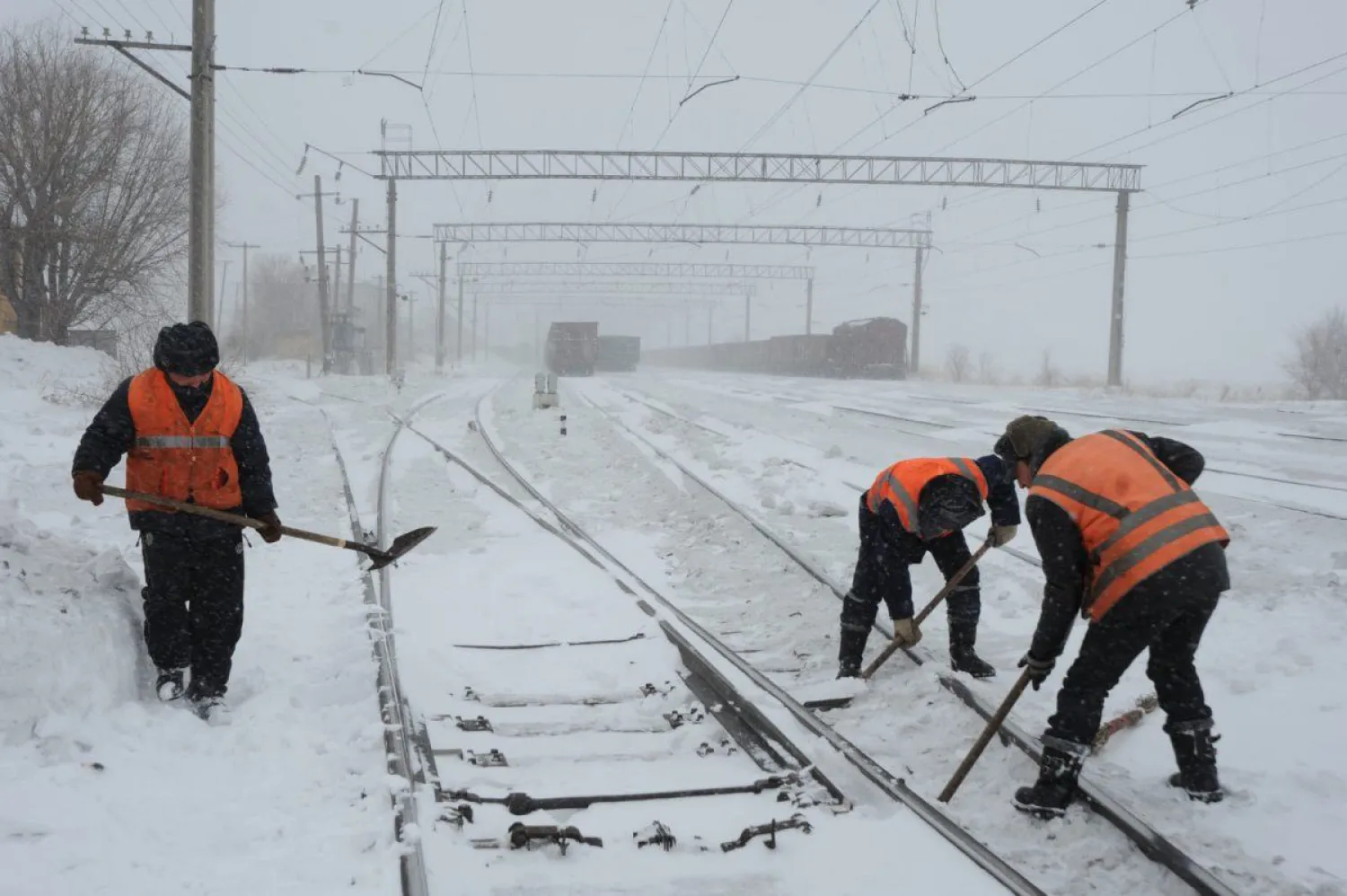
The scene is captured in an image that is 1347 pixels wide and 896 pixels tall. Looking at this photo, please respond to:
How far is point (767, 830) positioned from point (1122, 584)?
5.29ft

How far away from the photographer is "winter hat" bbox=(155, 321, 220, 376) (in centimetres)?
405

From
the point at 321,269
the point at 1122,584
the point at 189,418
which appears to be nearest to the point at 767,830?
the point at 1122,584

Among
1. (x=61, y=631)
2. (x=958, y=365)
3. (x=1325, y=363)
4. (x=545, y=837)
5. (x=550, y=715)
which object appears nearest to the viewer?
(x=545, y=837)

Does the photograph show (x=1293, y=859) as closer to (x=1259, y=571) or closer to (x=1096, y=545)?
(x=1096, y=545)

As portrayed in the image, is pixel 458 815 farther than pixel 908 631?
No

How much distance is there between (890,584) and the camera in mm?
5109

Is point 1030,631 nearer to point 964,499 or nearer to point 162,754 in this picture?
point 964,499

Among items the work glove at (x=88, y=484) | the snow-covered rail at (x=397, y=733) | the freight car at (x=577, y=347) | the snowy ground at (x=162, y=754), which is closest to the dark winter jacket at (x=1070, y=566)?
the snow-covered rail at (x=397, y=733)

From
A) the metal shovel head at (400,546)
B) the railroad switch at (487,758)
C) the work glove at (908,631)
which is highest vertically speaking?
the metal shovel head at (400,546)

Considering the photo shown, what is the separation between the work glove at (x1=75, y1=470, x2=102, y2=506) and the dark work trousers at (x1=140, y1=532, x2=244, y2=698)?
0.33 meters

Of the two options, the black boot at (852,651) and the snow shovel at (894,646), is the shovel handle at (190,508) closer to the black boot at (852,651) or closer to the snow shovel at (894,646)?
the snow shovel at (894,646)

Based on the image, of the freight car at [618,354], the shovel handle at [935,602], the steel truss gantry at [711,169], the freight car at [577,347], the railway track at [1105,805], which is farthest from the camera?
the freight car at [618,354]

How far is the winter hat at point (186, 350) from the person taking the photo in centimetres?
405

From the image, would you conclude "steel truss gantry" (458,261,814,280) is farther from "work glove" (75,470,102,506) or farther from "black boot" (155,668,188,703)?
"work glove" (75,470,102,506)
